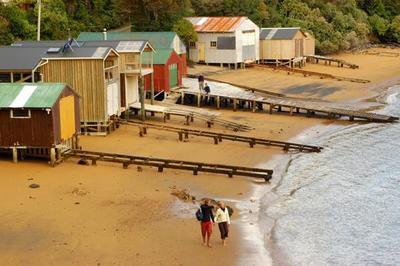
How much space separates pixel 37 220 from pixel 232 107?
27984mm

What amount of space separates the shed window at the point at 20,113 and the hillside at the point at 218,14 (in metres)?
19.5

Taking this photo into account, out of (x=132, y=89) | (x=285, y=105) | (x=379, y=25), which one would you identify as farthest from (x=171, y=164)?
(x=379, y=25)

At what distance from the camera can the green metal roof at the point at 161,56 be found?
46000 millimetres

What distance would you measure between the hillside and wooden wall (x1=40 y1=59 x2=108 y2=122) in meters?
12.7

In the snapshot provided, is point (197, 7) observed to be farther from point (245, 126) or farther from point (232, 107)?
point (245, 126)

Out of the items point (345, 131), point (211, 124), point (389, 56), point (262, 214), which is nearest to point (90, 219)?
point (262, 214)

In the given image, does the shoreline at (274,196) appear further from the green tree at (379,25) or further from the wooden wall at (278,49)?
the green tree at (379,25)

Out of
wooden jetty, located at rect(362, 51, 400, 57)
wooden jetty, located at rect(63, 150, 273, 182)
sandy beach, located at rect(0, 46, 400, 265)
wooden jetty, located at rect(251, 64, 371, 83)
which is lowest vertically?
sandy beach, located at rect(0, 46, 400, 265)

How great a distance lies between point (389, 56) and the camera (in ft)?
286

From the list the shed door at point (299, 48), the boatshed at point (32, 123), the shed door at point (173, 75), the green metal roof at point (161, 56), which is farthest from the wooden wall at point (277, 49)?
the boatshed at point (32, 123)

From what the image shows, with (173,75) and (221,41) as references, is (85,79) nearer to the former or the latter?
(173,75)

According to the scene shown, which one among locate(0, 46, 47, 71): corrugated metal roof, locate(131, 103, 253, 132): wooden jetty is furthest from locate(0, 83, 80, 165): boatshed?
locate(131, 103, 253, 132): wooden jetty

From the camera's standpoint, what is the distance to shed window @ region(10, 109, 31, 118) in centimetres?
2738

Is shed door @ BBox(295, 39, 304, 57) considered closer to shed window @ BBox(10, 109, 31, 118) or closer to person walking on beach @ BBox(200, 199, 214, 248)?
shed window @ BBox(10, 109, 31, 118)
